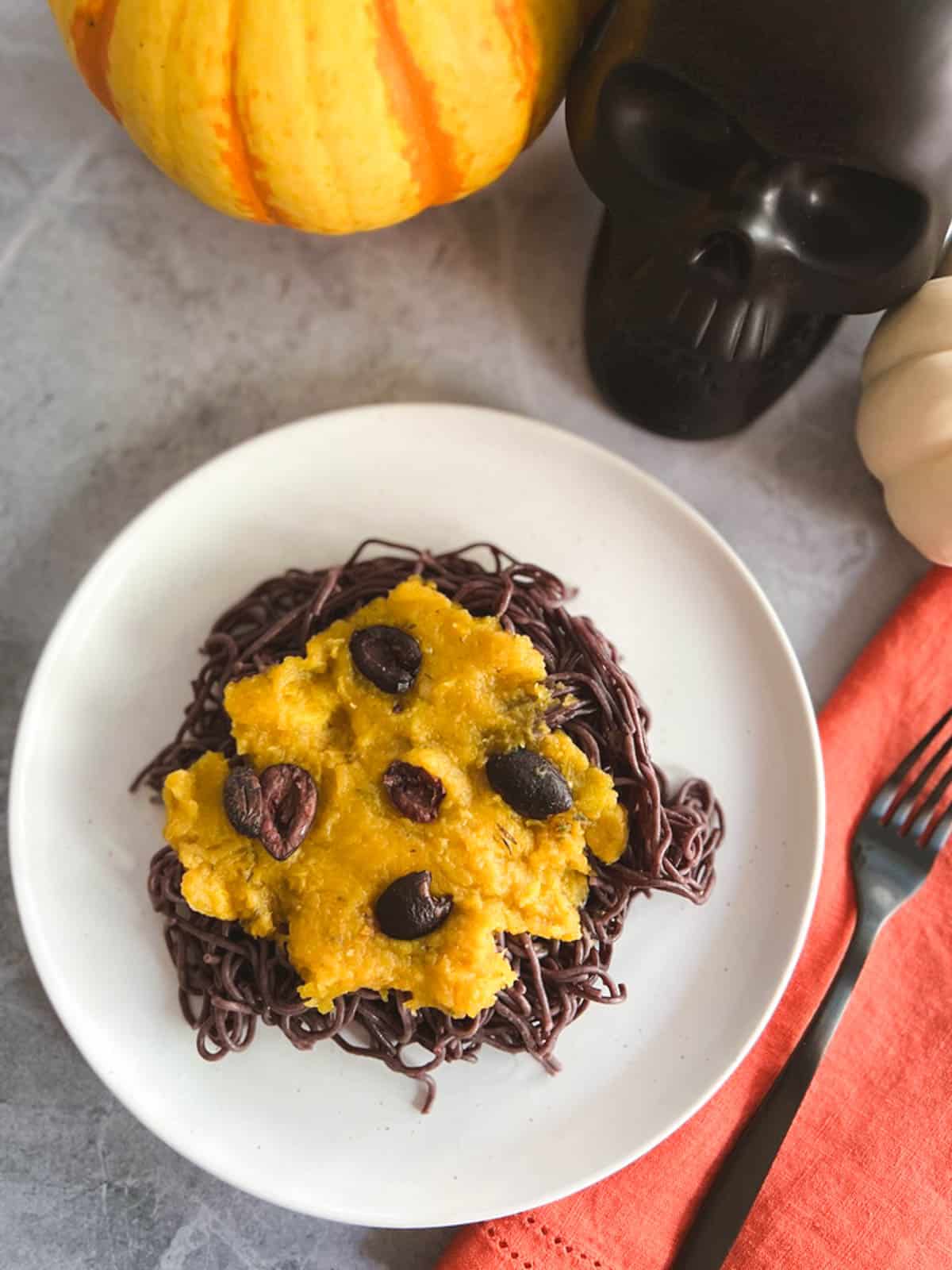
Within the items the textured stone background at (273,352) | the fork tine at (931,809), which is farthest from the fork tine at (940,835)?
the textured stone background at (273,352)

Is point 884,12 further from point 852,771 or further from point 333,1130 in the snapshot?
point 333,1130

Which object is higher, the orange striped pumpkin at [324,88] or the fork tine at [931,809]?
the orange striped pumpkin at [324,88]

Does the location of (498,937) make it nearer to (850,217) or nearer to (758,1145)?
(758,1145)

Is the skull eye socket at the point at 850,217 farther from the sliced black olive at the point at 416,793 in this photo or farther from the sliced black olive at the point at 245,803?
the sliced black olive at the point at 245,803

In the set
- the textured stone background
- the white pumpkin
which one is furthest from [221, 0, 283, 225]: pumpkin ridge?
the white pumpkin

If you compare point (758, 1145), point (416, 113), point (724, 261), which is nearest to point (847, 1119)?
point (758, 1145)
